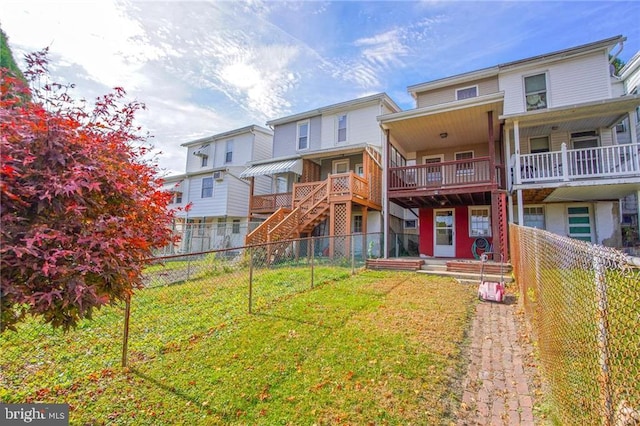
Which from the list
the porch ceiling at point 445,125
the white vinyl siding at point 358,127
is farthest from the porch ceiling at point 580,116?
the white vinyl siding at point 358,127

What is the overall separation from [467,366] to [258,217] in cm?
1622

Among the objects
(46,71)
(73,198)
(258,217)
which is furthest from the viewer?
(258,217)

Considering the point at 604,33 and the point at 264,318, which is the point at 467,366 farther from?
the point at 604,33

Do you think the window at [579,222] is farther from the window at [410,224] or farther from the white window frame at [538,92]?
the window at [410,224]

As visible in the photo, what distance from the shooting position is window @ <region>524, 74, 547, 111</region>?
509 inches

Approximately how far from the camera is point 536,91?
13031 millimetres

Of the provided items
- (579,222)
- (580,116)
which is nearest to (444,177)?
(580,116)

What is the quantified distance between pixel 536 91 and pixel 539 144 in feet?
8.37

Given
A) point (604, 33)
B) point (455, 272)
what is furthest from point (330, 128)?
point (604, 33)

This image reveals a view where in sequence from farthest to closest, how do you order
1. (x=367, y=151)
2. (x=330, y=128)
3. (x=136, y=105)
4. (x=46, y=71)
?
(x=330, y=128) → (x=367, y=151) → (x=136, y=105) → (x=46, y=71)

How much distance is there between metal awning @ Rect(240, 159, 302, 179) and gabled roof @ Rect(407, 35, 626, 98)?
7.14 m

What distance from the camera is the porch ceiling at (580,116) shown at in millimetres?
9133

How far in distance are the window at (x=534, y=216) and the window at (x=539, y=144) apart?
8.14 feet

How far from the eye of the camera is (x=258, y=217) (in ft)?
61.3
